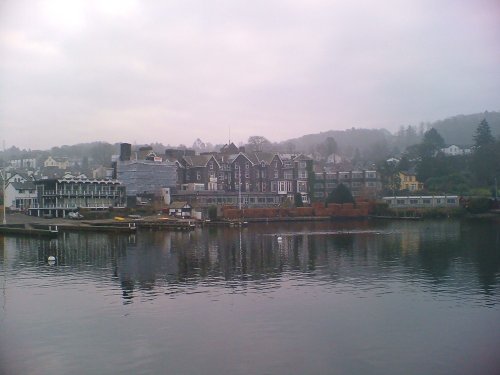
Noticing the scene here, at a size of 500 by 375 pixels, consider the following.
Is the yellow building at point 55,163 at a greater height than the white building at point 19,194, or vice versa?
the yellow building at point 55,163

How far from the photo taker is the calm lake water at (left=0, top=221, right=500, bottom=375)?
658 inches

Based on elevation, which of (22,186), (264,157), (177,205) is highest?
(264,157)

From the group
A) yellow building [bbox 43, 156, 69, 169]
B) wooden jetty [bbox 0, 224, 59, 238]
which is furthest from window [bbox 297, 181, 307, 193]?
yellow building [bbox 43, 156, 69, 169]

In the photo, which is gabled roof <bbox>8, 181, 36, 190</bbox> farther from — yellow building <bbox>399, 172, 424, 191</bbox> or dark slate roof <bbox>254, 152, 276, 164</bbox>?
yellow building <bbox>399, 172, 424, 191</bbox>

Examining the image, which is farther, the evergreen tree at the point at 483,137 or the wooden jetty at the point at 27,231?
the evergreen tree at the point at 483,137

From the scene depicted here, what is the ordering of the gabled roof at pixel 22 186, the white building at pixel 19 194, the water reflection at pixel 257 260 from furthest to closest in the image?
the gabled roof at pixel 22 186, the white building at pixel 19 194, the water reflection at pixel 257 260

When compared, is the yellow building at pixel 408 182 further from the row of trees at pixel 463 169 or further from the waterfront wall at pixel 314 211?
the waterfront wall at pixel 314 211

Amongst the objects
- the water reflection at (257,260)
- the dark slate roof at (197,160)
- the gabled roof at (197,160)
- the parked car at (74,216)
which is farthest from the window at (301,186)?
the water reflection at (257,260)

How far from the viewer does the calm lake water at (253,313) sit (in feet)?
54.8

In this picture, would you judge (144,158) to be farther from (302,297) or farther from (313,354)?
(313,354)

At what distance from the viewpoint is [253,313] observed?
72.3 feet

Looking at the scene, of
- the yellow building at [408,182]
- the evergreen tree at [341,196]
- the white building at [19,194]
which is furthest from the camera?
the yellow building at [408,182]

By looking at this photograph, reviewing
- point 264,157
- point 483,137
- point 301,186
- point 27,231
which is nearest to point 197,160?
point 264,157

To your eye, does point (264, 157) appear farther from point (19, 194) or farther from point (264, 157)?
point (19, 194)
